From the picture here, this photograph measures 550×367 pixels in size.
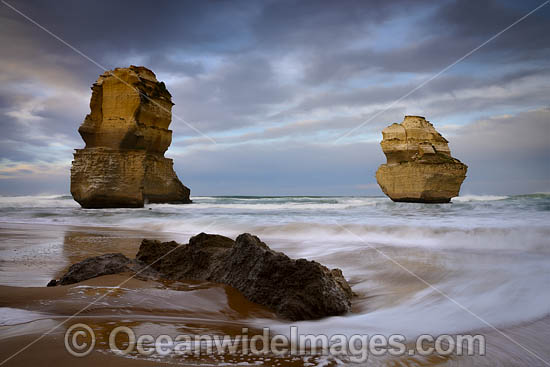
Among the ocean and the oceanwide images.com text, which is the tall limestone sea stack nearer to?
the ocean

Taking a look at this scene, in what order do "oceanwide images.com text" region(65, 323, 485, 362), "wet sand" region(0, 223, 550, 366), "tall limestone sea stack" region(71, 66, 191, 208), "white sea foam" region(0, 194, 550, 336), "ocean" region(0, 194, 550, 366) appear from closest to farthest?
"wet sand" region(0, 223, 550, 366) → "oceanwide images.com text" region(65, 323, 485, 362) → "ocean" region(0, 194, 550, 366) → "white sea foam" region(0, 194, 550, 336) → "tall limestone sea stack" region(71, 66, 191, 208)

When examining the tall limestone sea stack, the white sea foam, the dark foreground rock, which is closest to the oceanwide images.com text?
the white sea foam

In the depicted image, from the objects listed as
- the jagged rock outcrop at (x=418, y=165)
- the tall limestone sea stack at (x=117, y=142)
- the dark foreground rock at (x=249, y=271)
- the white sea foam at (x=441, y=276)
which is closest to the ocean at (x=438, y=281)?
the white sea foam at (x=441, y=276)

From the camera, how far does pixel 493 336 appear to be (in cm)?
179

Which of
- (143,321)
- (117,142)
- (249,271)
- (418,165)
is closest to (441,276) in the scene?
(249,271)

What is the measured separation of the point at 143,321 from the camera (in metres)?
1.74

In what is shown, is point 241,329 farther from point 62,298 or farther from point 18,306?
point 18,306

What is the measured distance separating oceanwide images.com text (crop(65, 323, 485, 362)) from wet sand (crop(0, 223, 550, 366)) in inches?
1.7

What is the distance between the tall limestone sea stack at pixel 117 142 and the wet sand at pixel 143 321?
15.1 m

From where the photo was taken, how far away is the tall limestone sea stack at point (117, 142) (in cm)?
1670

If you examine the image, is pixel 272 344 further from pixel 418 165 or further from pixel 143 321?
pixel 418 165

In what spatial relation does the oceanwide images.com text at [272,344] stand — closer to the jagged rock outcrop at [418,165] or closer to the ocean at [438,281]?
the ocean at [438,281]

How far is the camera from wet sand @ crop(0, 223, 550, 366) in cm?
128

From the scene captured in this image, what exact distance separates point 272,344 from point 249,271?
932mm
